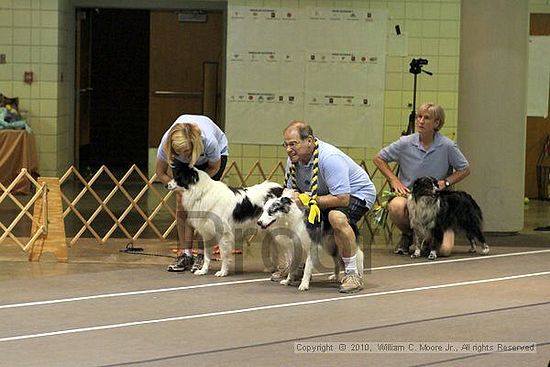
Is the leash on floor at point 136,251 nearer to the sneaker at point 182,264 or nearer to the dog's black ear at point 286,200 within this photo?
the sneaker at point 182,264

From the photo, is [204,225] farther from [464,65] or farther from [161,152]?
[464,65]

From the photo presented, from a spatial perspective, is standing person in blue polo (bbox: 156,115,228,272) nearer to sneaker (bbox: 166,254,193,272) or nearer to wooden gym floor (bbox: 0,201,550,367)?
sneaker (bbox: 166,254,193,272)

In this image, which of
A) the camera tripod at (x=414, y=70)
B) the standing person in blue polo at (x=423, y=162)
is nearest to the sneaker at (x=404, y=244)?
the standing person in blue polo at (x=423, y=162)

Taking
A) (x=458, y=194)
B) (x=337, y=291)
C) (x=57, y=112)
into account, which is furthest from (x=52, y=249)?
(x=57, y=112)

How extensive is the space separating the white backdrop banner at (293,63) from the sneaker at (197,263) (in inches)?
211

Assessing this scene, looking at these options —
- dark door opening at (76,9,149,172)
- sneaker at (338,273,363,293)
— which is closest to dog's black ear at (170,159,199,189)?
sneaker at (338,273,363,293)

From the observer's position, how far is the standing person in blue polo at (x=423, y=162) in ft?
27.4

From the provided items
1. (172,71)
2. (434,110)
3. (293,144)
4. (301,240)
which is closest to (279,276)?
(301,240)

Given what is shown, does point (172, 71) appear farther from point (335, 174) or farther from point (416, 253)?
point (335, 174)

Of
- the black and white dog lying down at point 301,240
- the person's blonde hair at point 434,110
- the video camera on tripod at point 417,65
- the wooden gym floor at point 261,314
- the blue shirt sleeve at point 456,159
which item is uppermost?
the video camera on tripod at point 417,65

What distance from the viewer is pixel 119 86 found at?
55.4 ft

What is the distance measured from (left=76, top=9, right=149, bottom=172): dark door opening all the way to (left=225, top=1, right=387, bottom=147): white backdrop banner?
4031mm

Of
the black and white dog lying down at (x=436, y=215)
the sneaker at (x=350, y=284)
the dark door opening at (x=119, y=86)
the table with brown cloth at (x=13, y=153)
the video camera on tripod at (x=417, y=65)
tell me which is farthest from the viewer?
the dark door opening at (x=119, y=86)

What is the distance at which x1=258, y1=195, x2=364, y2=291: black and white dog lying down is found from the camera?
6.77 metres
